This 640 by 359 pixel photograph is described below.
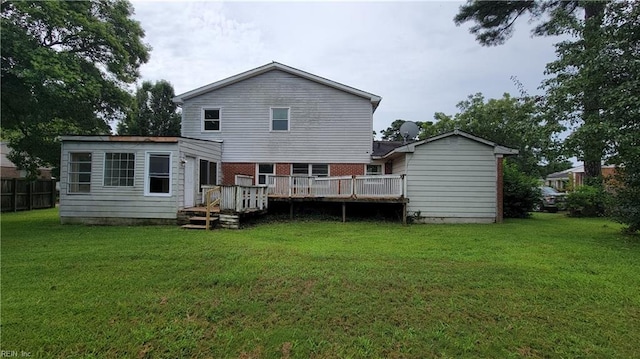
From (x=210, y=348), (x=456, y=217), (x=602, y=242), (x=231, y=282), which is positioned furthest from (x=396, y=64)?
(x=210, y=348)

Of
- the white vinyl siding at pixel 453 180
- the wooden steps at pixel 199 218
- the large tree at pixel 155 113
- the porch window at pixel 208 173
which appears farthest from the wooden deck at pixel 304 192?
Result: the large tree at pixel 155 113

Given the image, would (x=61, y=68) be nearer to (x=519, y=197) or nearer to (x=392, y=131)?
(x=519, y=197)

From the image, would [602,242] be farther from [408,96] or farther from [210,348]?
[408,96]

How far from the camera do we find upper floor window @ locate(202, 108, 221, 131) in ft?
51.1

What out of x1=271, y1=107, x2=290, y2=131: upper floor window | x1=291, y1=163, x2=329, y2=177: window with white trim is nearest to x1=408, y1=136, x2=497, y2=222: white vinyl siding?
x1=291, y1=163, x2=329, y2=177: window with white trim

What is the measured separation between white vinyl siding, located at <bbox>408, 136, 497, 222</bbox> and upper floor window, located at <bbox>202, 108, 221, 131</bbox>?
29.8ft

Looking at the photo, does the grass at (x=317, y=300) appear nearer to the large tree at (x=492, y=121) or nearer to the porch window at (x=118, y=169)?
the porch window at (x=118, y=169)

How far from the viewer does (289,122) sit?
15.4 meters

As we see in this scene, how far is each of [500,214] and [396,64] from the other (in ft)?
27.2

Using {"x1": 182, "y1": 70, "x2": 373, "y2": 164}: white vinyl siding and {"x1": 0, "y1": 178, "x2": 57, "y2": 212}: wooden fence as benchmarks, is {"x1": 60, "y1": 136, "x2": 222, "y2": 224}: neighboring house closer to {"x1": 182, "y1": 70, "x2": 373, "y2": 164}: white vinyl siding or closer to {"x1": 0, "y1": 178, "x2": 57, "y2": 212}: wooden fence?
{"x1": 182, "y1": 70, "x2": 373, "y2": 164}: white vinyl siding

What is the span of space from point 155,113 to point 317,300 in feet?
89.6

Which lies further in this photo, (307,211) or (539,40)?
(539,40)

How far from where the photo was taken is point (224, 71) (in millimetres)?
18938

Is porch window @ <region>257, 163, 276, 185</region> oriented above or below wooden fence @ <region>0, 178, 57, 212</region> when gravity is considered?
above
